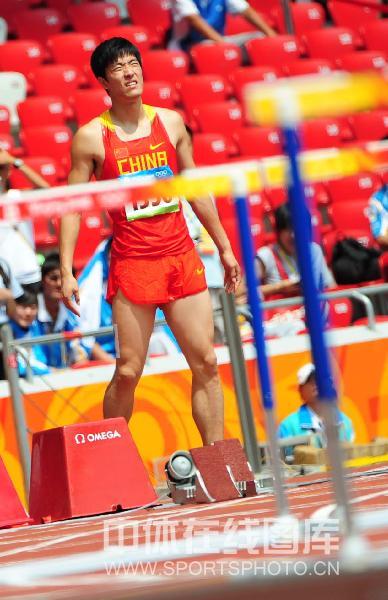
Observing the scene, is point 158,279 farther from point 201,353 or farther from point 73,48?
point 73,48

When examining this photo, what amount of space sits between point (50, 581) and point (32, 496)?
290 cm

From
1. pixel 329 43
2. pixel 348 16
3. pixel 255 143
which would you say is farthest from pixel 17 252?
pixel 348 16

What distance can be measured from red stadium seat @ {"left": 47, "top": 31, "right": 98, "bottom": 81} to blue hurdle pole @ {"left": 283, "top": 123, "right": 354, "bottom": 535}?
990cm

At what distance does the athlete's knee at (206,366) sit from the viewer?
5957 mm

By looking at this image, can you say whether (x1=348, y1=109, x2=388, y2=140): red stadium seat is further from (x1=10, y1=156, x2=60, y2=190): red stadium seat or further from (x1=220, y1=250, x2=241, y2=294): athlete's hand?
(x1=220, y1=250, x2=241, y2=294): athlete's hand

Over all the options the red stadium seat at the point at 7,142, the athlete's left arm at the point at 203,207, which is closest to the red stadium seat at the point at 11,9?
the red stadium seat at the point at 7,142

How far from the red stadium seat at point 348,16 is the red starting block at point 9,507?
9629mm

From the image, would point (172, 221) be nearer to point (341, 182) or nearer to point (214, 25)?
point (341, 182)

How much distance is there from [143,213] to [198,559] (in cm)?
306

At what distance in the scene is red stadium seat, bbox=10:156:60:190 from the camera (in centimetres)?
1062

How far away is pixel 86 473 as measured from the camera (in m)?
5.74

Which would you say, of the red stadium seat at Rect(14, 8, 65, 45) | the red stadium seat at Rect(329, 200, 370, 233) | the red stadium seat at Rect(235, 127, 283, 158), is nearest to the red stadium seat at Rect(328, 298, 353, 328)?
the red stadium seat at Rect(329, 200, 370, 233)

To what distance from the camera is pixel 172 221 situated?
6027 millimetres

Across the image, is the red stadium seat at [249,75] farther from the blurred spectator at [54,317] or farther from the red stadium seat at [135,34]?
the blurred spectator at [54,317]
